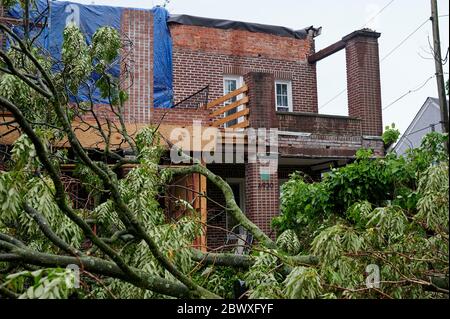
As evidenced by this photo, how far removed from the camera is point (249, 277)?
20.2ft

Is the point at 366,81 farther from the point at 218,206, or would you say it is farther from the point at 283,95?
the point at 218,206

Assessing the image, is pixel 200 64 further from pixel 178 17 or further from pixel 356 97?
pixel 356 97

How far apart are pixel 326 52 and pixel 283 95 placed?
1757mm

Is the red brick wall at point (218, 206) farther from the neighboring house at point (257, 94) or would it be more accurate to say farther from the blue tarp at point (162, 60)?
the blue tarp at point (162, 60)

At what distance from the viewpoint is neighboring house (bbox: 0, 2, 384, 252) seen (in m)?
13.7

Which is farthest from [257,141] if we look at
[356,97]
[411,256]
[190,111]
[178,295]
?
[178,295]

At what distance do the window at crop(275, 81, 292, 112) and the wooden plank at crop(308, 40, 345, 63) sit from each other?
3.22ft

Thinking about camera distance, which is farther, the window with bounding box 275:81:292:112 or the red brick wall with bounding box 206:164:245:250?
the window with bounding box 275:81:292:112

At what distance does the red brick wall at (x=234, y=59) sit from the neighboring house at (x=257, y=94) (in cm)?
3

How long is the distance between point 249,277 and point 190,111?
8.12m

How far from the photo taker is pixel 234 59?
58.0 ft

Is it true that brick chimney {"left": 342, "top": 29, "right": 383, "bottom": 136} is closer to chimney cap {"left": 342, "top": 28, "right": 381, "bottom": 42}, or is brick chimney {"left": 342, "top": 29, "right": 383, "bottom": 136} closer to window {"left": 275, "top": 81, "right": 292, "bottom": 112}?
chimney cap {"left": 342, "top": 28, "right": 381, "bottom": 42}

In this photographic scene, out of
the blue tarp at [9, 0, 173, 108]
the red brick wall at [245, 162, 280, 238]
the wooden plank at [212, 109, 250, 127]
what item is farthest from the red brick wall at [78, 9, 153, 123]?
the red brick wall at [245, 162, 280, 238]
